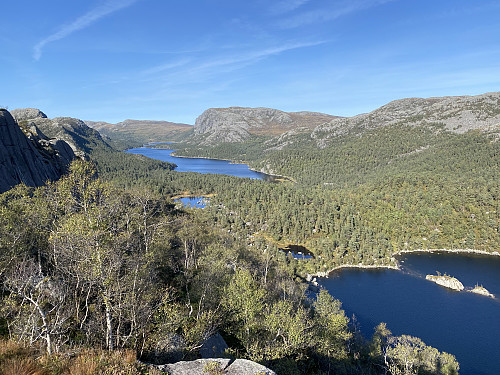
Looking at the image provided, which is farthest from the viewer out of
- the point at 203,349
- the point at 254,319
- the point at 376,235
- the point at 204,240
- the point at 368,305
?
the point at 376,235

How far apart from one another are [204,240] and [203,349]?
178 ft

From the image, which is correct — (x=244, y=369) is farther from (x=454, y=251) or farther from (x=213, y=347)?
(x=454, y=251)

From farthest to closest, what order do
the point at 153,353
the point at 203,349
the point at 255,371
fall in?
the point at 203,349 → the point at 153,353 → the point at 255,371

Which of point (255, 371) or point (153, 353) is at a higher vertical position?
point (255, 371)

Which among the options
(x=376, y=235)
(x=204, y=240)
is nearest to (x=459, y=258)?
(x=376, y=235)

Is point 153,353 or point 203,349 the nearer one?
point 153,353

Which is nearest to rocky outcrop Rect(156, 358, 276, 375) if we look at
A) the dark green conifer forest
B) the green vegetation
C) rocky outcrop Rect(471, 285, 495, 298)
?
the green vegetation

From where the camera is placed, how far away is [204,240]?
8431cm

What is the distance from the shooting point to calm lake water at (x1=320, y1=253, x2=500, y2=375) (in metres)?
75.6

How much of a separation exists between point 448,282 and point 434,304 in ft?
59.3

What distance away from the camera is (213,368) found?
1538 centimetres

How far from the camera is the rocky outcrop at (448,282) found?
10419 cm

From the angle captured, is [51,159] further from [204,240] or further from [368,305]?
[368,305]

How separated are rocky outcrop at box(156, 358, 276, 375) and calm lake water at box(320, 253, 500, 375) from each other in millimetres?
82953
